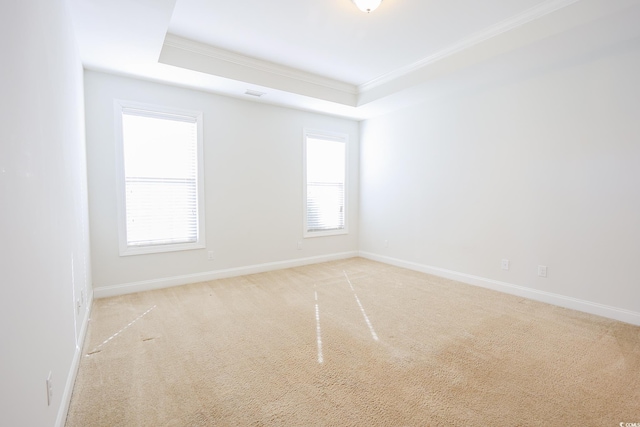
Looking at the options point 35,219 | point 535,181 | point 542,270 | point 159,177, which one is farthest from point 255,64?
point 542,270

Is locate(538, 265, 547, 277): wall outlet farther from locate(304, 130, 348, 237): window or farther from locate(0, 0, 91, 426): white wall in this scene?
locate(0, 0, 91, 426): white wall

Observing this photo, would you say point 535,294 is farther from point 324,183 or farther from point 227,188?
point 227,188

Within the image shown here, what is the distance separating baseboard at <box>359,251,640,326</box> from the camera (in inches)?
120

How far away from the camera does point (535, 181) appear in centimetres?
362

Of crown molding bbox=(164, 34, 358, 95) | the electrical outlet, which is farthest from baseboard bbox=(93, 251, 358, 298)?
crown molding bbox=(164, 34, 358, 95)

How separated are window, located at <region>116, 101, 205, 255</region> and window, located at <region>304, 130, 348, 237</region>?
1.86 meters

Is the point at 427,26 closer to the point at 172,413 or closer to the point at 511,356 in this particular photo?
the point at 511,356

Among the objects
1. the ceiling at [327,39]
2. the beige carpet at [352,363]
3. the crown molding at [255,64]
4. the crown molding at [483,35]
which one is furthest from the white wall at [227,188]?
the crown molding at [483,35]

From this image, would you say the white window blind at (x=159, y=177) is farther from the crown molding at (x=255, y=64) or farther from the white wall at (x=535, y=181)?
the white wall at (x=535, y=181)

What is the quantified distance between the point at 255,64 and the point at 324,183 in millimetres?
2359

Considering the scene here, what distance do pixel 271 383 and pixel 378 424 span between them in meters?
0.75

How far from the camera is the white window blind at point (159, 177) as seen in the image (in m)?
3.83

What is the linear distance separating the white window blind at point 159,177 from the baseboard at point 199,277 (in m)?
0.49

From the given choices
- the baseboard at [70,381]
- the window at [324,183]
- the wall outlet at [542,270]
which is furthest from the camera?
the window at [324,183]
